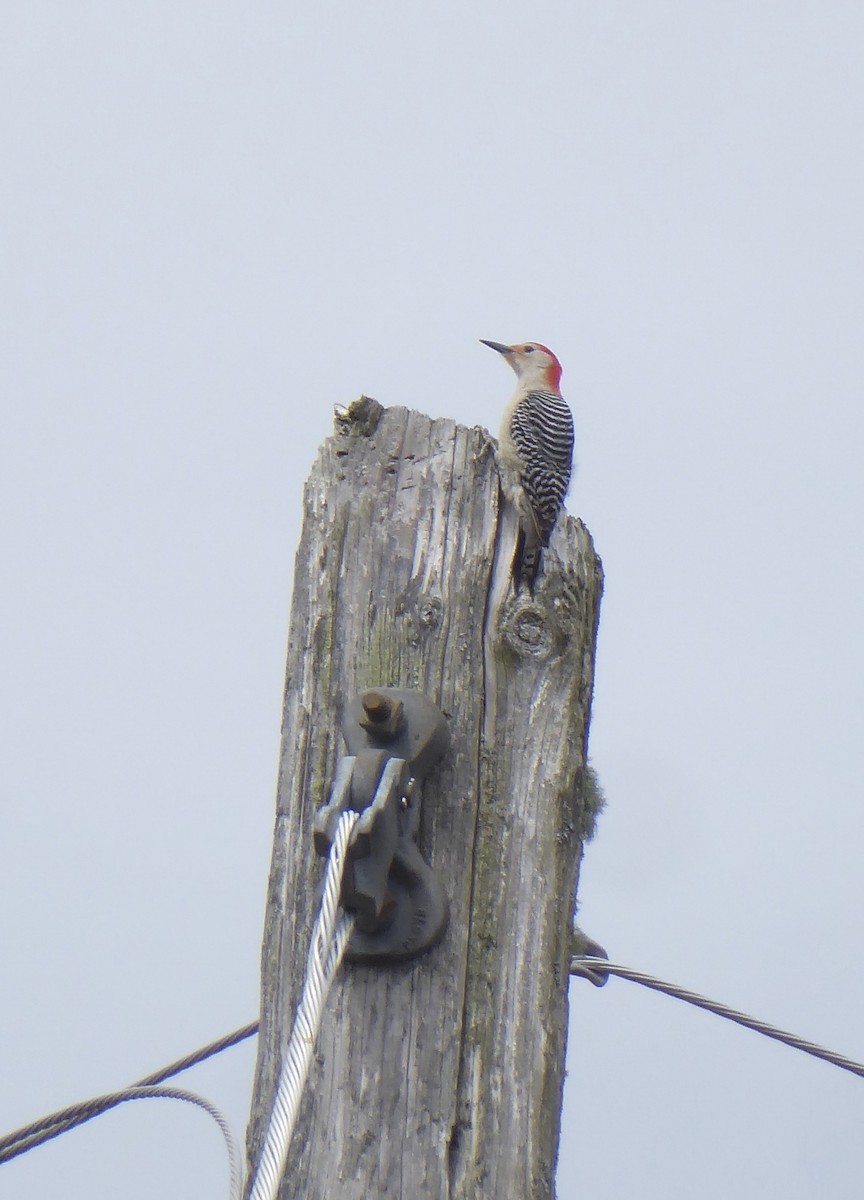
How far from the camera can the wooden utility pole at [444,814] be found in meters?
1.85

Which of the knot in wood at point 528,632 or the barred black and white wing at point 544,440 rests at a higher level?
the barred black and white wing at point 544,440

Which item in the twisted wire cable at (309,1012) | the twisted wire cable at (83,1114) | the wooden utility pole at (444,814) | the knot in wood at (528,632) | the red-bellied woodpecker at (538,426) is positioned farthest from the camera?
the red-bellied woodpecker at (538,426)

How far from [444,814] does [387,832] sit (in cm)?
15

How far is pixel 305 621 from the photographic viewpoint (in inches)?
82.2

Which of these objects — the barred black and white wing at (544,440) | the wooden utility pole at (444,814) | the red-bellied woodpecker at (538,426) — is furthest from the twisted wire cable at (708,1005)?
the barred black and white wing at (544,440)

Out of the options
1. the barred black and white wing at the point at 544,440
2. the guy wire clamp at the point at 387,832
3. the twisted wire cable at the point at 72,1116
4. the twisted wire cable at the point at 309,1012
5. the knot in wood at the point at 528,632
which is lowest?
the twisted wire cable at the point at 72,1116

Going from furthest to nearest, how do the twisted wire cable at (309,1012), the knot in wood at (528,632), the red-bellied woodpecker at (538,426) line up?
the red-bellied woodpecker at (538,426)
the knot in wood at (528,632)
the twisted wire cable at (309,1012)

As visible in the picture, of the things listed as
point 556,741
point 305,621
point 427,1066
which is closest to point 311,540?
point 305,621

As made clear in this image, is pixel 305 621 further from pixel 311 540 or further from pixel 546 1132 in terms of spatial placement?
pixel 546 1132

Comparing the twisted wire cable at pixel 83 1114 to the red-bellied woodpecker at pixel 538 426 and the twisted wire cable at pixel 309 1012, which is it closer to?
the twisted wire cable at pixel 309 1012

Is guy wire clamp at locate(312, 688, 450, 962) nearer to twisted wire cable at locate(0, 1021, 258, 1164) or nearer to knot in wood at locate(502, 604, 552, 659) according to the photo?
knot in wood at locate(502, 604, 552, 659)

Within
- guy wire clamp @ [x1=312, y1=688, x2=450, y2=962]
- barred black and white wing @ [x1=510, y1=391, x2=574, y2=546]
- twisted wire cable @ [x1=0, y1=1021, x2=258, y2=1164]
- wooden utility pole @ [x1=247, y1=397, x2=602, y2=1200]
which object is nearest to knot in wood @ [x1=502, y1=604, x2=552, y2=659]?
wooden utility pole @ [x1=247, y1=397, x2=602, y2=1200]

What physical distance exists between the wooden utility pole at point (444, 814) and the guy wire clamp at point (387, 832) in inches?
1.9

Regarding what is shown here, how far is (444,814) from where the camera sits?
1.99 m
